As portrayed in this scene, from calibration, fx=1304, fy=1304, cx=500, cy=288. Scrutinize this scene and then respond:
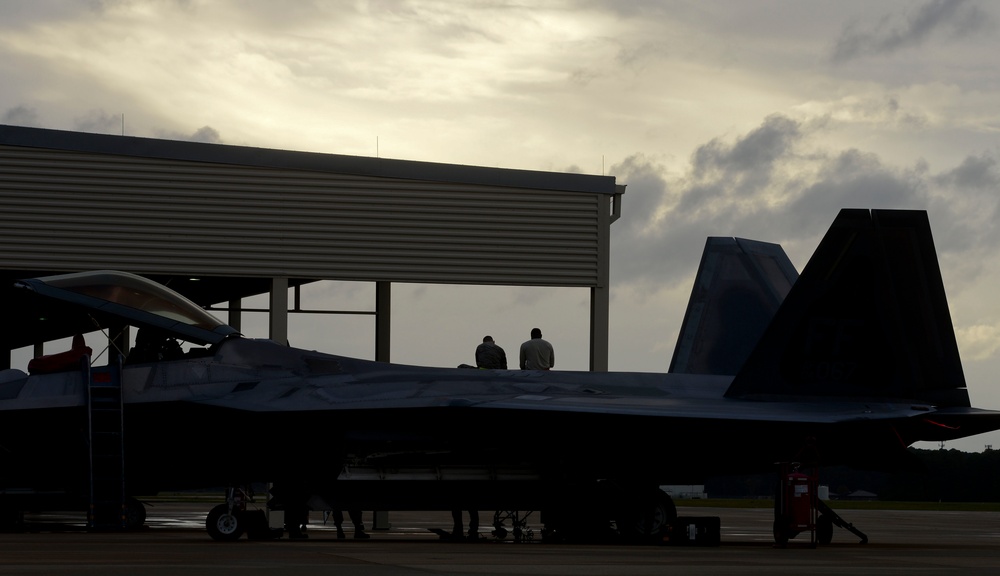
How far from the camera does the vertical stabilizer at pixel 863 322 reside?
15.9 meters

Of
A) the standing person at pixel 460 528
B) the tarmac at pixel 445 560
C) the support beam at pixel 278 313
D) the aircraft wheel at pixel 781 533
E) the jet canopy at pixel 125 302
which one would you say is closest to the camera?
the tarmac at pixel 445 560

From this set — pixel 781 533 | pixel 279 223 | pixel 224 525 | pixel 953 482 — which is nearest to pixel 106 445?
pixel 224 525

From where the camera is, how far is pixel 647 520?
51.1 feet

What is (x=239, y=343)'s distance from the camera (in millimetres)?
15359

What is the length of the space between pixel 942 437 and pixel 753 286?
5736 millimetres

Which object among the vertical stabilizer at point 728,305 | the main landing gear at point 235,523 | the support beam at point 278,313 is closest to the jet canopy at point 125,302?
the main landing gear at point 235,523

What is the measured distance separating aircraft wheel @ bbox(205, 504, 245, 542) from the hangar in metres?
6.23

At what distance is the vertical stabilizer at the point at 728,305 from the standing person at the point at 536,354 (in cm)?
304

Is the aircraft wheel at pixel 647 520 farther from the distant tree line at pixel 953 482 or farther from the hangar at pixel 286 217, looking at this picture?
the distant tree line at pixel 953 482

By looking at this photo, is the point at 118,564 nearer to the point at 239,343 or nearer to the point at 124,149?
the point at 239,343

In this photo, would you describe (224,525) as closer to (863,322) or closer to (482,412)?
(482,412)

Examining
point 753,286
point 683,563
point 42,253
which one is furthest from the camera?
point 753,286

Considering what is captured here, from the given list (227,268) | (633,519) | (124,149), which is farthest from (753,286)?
(124,149)

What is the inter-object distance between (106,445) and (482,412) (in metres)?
4.19
